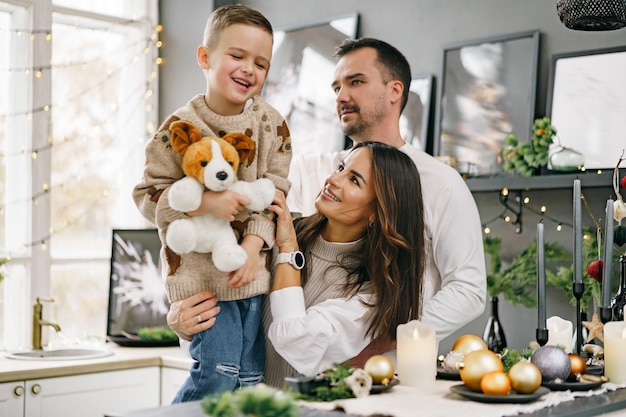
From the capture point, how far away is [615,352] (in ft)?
6.41

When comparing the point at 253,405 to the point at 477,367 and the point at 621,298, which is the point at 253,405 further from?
the point at 621,298

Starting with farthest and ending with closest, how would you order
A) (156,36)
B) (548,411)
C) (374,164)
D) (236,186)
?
(156,36) < (374,164) < (236,186) < (548,411)

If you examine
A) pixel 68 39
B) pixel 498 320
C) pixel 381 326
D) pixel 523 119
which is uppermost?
pixel 68 39

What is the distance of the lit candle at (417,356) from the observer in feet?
5.99

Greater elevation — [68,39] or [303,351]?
[68,39]

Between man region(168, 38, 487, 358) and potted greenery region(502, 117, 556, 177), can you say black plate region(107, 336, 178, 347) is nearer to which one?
man region(168, 38, 487, 358)

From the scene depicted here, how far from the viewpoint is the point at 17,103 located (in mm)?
4250

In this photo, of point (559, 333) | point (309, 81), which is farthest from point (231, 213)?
point (309, 81)

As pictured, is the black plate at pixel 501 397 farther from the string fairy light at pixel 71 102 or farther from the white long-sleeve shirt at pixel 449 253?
the string fairy light at pixel 71 102

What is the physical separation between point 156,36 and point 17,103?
0.89 metres

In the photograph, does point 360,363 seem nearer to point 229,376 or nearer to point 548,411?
point 229,376

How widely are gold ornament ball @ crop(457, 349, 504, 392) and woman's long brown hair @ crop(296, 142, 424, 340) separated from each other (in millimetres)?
445

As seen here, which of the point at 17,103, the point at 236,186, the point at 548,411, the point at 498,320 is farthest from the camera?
the point at 17,103

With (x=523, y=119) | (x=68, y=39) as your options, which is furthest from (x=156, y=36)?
(x=523, y=119)
